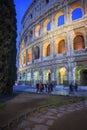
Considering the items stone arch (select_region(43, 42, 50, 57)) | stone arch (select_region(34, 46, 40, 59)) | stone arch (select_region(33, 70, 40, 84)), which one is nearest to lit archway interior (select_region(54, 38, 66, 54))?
stone arch (select_region(43, 42, 50, 57))

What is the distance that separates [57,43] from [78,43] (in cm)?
288

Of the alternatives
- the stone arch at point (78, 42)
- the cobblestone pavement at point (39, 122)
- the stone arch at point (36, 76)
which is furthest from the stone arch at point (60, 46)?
the cobblestone pavement at point (39, 122)

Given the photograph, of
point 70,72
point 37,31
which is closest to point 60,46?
point 70,72

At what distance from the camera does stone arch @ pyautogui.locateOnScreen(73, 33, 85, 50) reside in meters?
17.8

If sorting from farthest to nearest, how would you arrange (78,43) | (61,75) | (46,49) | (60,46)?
(46,49), (60,46), (61,75), (78,43)

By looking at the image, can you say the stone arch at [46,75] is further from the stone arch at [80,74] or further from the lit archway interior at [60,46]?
the stone arch at [80,74]

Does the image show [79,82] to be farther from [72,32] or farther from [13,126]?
[13,126]

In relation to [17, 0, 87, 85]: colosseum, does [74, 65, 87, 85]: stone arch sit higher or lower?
lower

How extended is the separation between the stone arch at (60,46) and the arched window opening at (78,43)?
1589 millimetres

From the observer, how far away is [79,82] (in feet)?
53.7

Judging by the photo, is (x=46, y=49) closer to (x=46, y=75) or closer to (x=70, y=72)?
(x=46, y=75)

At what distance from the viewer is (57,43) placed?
765 inches

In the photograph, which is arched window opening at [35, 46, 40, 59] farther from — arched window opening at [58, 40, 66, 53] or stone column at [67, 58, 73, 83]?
stone column at [67, 58, 73, 83]

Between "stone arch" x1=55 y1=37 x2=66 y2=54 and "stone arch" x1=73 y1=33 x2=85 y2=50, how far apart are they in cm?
158
